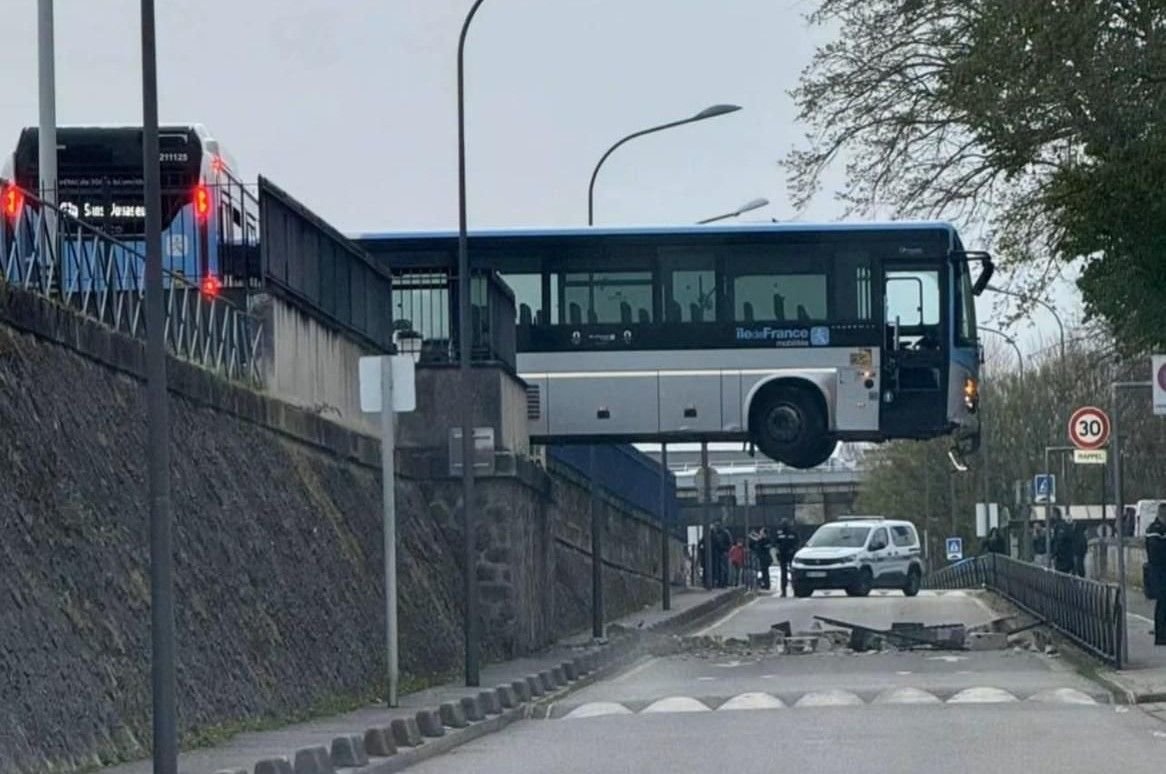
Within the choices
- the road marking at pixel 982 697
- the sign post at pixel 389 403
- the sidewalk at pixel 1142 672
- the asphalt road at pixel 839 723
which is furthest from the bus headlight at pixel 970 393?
the sign post at pixel 389 403

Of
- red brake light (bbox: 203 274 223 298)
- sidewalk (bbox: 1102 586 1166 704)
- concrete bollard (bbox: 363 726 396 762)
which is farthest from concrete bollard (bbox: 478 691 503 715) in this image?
sidewalk (bbox: 1102 586 1166 704)

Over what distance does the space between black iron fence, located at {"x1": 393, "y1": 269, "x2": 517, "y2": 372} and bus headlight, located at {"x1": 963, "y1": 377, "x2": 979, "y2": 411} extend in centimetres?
638

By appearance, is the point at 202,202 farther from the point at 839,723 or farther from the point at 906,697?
the point at 839,723

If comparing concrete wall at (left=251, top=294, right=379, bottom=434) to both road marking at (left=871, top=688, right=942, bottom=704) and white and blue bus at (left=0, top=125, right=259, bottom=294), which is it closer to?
white and blue bus at (left=0, top=125, right=259, bottom=294)

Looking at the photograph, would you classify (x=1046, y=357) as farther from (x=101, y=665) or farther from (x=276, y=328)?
(x=101, y=665)

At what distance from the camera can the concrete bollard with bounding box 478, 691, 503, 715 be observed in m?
22.2

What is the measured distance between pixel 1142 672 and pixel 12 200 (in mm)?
13093

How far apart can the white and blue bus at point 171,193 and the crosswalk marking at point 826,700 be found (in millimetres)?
5780

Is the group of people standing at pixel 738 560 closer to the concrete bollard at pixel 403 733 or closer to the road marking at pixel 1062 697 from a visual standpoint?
the road marking at pixel 1062 697

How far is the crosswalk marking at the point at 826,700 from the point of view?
22781mm

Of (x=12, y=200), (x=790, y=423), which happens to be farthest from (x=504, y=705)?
(x=790, y=423)

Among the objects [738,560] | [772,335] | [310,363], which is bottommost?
[738,560]

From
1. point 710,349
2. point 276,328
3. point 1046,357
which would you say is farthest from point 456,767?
point 1046,357

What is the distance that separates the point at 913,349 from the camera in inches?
1337
